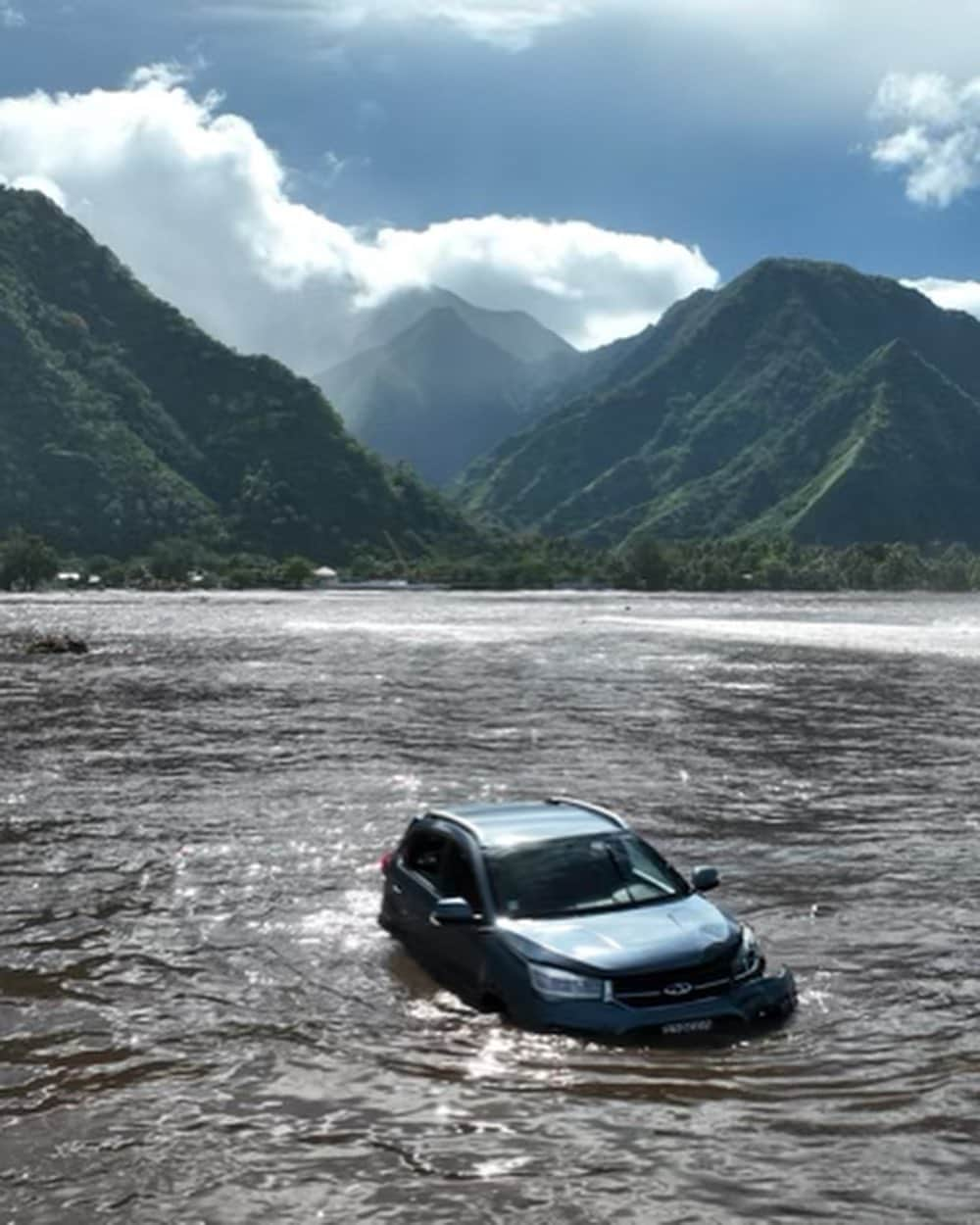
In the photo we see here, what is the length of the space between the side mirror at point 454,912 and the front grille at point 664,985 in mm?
1676

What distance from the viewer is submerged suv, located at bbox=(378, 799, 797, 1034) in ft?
34.8

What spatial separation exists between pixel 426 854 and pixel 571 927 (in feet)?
9.00

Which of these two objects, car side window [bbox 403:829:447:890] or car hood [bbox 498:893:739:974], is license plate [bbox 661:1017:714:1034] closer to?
car hood [bbox 498:893:739:974]

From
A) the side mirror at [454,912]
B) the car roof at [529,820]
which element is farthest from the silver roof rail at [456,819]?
the side mirror at [454,912]

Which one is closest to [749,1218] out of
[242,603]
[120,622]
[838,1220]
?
[838,1220]

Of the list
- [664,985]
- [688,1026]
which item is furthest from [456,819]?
[688,1026]

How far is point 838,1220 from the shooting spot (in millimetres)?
8016

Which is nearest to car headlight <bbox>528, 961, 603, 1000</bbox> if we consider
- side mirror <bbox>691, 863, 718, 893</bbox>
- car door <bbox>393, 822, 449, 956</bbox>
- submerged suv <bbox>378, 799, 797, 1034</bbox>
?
submerged suv <bbox>378, 799, 797, 1034</bbox>

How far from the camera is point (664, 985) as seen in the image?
1062cm

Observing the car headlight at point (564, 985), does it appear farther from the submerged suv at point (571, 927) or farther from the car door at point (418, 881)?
the car door at point (418, 881)

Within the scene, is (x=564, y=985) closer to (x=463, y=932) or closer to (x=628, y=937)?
(x=628, y=937)

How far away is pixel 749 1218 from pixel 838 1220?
0.52 m

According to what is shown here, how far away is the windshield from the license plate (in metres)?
1.30

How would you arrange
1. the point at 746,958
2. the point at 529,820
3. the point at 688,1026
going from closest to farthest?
the point at 688,1026 < the point at 746,958 < the point at 529,820
